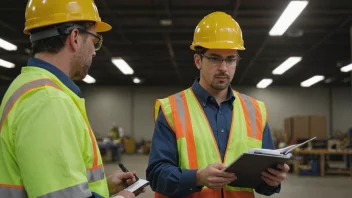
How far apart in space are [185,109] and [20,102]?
1321 millimetres

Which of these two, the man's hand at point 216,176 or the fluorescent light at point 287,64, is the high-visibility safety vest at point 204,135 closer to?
the man's hand at point 216,176

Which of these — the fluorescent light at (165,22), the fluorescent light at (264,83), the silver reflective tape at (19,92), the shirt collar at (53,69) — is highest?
the fluorescent light at (165,22)

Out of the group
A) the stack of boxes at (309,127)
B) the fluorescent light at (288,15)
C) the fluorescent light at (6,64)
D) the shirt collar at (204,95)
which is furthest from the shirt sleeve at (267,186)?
the fluorescent light at (6,64)

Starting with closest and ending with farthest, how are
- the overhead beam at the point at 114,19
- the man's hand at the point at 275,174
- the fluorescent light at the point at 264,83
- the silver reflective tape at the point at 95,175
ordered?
the silver reflective tape at the point at 95,175
the man's hand at the point at 275,174
the overhead beam at the point at 114,19
the fluorescent light at the point at 264,83

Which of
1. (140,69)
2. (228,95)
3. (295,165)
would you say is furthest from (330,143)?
(228,95)

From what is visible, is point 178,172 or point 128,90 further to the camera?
point 128,90

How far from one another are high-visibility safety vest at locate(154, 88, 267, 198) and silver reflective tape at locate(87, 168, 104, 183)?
35.2 inches

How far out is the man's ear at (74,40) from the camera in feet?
5.51

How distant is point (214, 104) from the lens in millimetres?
2672

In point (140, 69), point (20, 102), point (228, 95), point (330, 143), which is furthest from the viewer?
point (140, 69)

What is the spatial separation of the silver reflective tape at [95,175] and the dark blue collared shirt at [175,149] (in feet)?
2.56

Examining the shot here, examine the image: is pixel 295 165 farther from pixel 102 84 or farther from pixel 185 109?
pixel 102 84

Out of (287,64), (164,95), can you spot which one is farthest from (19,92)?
(164,95)

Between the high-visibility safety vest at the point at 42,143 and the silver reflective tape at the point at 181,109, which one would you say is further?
the silver reflective tape at the point at 181,109
